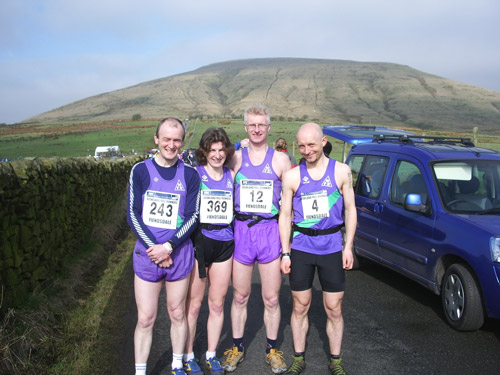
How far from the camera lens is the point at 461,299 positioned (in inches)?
201

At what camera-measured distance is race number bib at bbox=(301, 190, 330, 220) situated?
4184 millimetres

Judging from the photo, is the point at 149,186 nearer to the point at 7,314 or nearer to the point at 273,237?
the point at 273,237

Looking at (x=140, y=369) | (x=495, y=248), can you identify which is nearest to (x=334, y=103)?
(x=495, y=248)

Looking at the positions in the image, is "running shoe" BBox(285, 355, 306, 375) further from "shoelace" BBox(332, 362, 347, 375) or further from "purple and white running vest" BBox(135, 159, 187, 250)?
"purple and white running vest" BBox(135, 159, 187, 250)

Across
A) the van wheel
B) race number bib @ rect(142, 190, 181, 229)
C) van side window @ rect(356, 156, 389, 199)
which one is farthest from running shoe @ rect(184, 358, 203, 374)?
van side window @ rect(356, 156, 389, 199)

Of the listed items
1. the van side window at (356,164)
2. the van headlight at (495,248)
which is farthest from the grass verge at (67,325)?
the van side window at (356,164)

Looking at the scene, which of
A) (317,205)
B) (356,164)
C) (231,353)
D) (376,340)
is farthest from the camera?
(356,164)

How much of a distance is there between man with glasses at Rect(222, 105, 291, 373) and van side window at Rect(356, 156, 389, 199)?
3032 mm

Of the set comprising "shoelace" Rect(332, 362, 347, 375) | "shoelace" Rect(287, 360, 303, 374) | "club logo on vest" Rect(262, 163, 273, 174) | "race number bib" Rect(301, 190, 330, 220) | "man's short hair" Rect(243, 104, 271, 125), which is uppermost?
"man's short hair" Rect(243, 104, 271, 125)

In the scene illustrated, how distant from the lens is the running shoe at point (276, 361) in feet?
13.8

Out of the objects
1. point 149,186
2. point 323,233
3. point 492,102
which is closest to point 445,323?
point 323,233

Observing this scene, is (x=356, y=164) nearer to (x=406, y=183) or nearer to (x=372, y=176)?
(x=372, y=176)

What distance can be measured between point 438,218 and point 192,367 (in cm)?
327

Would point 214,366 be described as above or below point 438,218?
below
